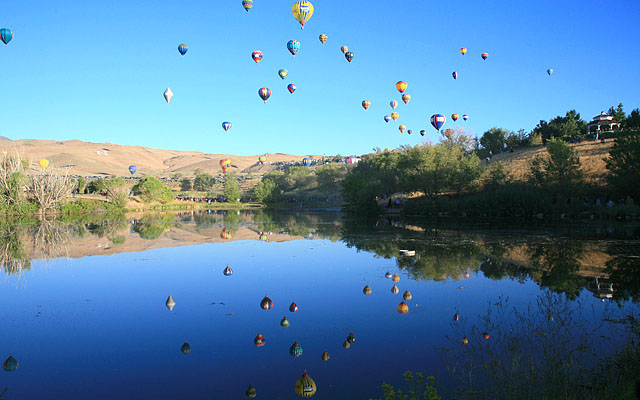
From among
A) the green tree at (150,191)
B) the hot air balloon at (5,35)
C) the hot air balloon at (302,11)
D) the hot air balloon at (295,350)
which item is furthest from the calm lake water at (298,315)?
the green tree at (150,191)

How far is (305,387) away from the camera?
532 cm

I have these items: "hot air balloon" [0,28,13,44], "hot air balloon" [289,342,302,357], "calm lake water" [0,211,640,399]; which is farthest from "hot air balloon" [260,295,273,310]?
"hot air balloon" [0,28,13,44]

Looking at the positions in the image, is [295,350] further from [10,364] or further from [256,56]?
[256,56]

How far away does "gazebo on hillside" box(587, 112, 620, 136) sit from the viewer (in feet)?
190

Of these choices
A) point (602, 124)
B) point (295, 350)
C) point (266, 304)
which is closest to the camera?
point (295, 350)

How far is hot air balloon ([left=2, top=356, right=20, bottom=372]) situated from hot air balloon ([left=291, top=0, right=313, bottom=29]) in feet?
81.5

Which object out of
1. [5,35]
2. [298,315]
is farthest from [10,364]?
[5,35]

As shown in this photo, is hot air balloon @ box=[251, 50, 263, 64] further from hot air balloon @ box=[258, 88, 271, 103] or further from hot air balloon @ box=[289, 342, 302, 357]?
hot air balloon @ box=[289, 342, 302, 357]

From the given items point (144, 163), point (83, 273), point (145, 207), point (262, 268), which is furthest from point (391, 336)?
point (144, 163)

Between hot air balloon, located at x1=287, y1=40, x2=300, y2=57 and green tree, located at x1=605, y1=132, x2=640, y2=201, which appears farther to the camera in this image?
hot air balloon, located at x1=287, y1=40, x2=300, y2=57

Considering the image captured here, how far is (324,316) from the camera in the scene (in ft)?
27.5

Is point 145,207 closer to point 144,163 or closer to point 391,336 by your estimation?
point 391,336

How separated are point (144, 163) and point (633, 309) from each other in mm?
157887

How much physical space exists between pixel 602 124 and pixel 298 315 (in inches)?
2529
